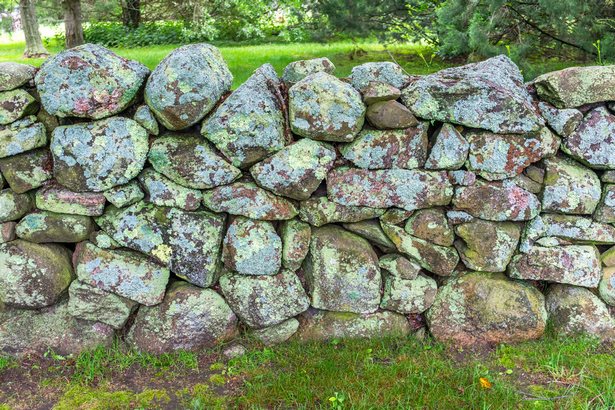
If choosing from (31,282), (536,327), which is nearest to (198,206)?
(31,282)

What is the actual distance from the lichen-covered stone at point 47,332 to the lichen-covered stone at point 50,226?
1.62 feet

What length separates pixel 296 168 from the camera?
3361 mm

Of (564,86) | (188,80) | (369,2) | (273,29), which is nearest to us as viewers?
(188,80)

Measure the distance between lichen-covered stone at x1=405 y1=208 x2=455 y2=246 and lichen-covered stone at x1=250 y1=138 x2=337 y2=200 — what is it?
70 centimetres

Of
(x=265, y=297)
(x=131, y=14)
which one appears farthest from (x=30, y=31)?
(x=265, y=297)

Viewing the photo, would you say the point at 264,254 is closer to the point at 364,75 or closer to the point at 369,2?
the point at 364,75

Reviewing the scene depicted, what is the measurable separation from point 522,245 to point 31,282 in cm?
331

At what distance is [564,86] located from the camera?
3.42 meters

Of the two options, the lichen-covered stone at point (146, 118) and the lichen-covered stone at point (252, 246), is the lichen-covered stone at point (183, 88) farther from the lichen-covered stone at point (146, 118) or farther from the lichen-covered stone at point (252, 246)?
the lichen-covered stone at point (252, 246)

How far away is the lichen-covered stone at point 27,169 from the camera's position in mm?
3334

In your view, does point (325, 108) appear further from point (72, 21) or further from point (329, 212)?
point (72, 21)

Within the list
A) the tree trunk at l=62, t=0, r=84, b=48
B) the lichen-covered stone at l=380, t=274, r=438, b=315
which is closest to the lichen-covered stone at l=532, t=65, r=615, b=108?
the lichen-covered stone at l=380, t=274, r=438, b=315

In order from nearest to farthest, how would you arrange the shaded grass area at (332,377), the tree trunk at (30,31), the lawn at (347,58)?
the shaded grass area at (332,377)
the lawn at (347,58)
the tree trunk at (30,31)

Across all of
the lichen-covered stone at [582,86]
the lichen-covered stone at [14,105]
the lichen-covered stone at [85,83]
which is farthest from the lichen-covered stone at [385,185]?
the lichen-covered stone at [14,105]
